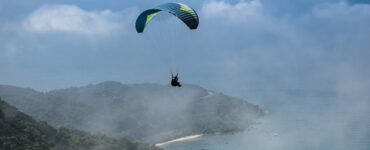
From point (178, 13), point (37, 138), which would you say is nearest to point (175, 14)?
point (178, 13)

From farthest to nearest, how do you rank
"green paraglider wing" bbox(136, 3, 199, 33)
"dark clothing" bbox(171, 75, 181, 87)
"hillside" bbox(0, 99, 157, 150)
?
"hillside" bbox(0, 99, 157, 150)
"dark clothing" bbox(171, 75, 181, 87)
"green paraglider wing" bbox(136, 3, 199, 33)

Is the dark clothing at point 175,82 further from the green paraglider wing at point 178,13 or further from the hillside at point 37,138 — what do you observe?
the hillside at point 37,138

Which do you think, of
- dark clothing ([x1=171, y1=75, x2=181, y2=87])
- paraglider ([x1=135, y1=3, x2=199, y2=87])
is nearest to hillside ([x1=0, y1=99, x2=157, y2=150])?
paraglider ([x1=135, y1=3, x2=199, y2=87])

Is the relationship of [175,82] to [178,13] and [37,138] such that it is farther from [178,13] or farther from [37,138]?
[37,138]

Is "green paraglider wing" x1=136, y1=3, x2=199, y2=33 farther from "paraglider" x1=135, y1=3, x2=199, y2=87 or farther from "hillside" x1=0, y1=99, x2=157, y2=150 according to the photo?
"hillside" x1=0, y1=99, x2=157, y2=150

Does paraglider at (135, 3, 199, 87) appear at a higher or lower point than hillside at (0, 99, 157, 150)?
lower

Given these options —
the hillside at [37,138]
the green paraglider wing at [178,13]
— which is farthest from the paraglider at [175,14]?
the hillside at [37,138]

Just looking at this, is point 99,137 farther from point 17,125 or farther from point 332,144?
point 332,144
